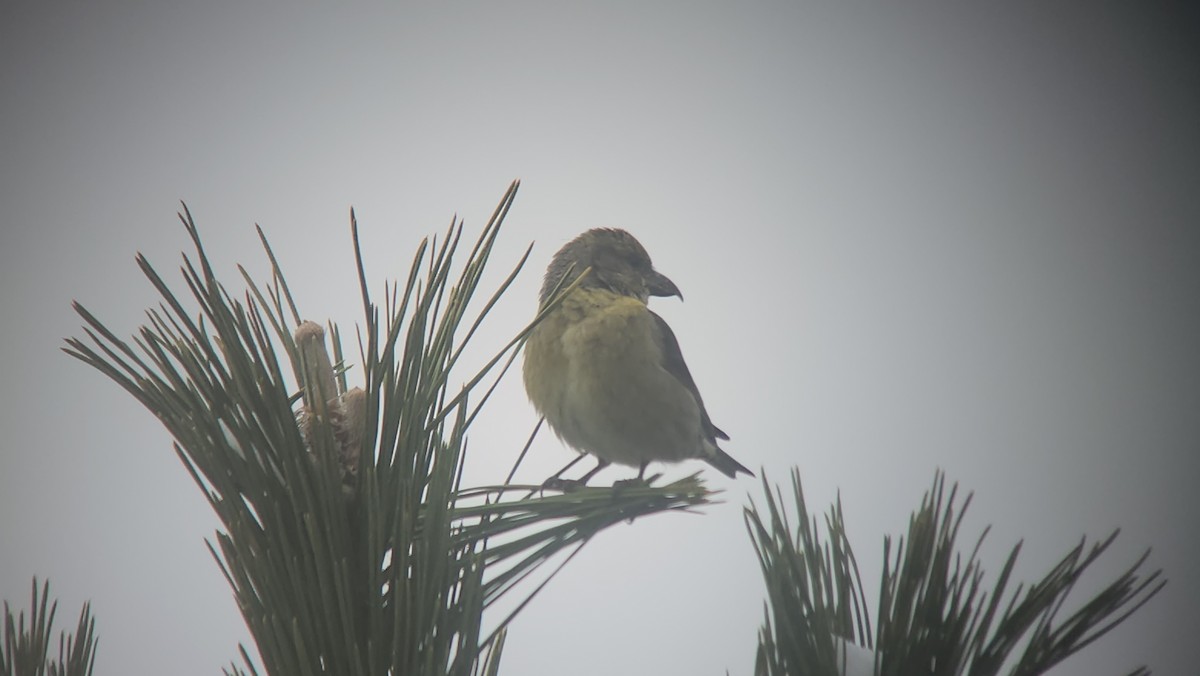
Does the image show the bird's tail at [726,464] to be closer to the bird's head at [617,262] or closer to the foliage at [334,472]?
the bird's head at [617,262]

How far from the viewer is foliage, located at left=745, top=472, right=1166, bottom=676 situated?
2.00ft

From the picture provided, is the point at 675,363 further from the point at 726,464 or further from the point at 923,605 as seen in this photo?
the point at 923,605

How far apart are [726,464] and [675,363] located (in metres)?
0.52

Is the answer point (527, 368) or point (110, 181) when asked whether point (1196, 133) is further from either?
point (110, 181)

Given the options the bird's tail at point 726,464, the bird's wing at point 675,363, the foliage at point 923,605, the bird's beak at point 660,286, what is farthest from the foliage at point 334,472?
the bird's beak at point 660,286

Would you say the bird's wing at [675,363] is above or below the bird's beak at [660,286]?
below

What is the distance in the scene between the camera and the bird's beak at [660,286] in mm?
3271

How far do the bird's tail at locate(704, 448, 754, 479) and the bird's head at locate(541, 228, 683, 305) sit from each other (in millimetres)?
714

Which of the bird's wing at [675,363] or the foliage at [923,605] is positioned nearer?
the foliage at [923,605]

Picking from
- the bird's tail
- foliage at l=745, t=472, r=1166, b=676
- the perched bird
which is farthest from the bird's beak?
foliage at l=745, t=472, r=1166, b=676

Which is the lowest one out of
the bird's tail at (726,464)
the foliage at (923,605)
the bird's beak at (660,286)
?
the foliage at (923,605)

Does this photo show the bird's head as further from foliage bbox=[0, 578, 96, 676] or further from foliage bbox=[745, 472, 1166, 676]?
foliage bbox=[745, 472, 1166, 676]

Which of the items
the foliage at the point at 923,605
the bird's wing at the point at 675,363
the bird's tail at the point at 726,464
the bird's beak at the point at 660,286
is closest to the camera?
the foliage at the point at 923,605

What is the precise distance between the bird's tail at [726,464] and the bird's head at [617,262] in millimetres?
714
